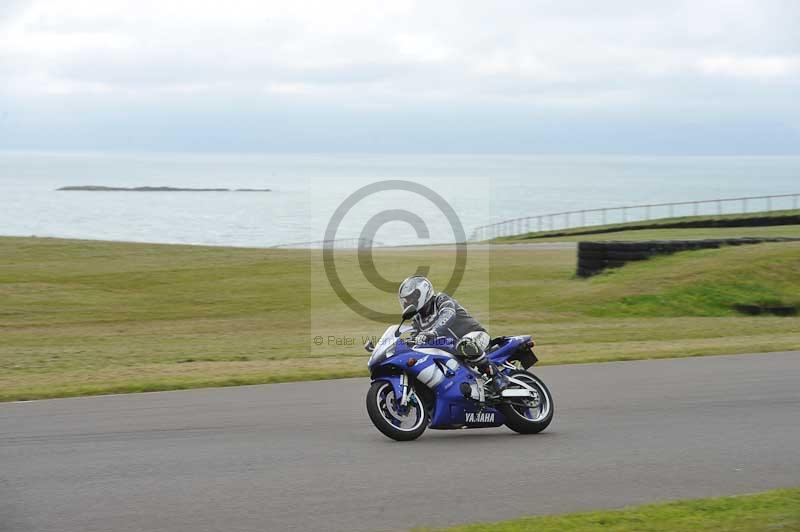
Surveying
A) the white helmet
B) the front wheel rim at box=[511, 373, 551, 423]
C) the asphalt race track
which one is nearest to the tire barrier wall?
the asphalt race track

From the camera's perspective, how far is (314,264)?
1441 inches

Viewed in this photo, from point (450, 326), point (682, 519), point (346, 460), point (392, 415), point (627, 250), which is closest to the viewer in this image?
point (682, 519)

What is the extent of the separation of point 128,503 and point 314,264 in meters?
28.8

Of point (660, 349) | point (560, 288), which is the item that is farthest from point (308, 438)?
point (560, 288)

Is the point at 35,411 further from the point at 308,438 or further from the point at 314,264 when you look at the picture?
the point at 314,264

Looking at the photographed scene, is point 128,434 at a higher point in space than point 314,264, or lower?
Result: lower

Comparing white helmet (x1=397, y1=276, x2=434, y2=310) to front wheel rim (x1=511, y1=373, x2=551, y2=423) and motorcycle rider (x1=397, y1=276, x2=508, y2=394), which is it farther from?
front wheel rim (x1=511, y1=373, x2=551, y2=423)

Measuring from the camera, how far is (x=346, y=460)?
950 cm

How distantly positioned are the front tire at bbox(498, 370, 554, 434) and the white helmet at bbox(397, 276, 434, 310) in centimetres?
137

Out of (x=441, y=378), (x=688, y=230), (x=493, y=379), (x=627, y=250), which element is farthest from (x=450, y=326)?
(x=688, y=230)

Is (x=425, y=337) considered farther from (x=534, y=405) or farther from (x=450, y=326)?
(x=534, y=405)

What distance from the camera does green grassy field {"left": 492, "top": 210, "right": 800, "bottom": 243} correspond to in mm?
44938

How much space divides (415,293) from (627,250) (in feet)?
69.9

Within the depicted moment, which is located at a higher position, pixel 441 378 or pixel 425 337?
pixel 425 337
